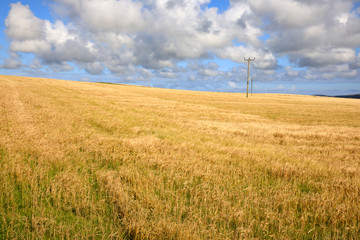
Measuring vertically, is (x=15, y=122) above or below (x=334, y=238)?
above

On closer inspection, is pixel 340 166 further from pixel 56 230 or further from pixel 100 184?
pixel 56 230

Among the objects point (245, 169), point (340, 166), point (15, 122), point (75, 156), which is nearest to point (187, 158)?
point (245, 169)

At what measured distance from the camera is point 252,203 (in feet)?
15.3

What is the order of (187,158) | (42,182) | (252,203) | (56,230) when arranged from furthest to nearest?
(187,158) < (42,182) < (252,203) < (56,230)

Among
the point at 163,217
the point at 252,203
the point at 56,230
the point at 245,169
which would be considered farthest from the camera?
the point at 245,169

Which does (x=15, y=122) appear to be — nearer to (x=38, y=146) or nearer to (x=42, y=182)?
(x=38, y=146)

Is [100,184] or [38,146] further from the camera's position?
[38,146]

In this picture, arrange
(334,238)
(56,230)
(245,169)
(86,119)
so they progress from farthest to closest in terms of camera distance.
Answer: (86,119) < (245,169) < (334,238) < (56,230)

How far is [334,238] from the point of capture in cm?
365

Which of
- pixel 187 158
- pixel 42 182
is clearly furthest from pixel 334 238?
pixel 42 182

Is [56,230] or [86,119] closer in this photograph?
[56,230]

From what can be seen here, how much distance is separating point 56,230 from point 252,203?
12.1 ft

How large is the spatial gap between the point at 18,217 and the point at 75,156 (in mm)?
3443

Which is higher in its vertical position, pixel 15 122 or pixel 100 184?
pixel 15 122
